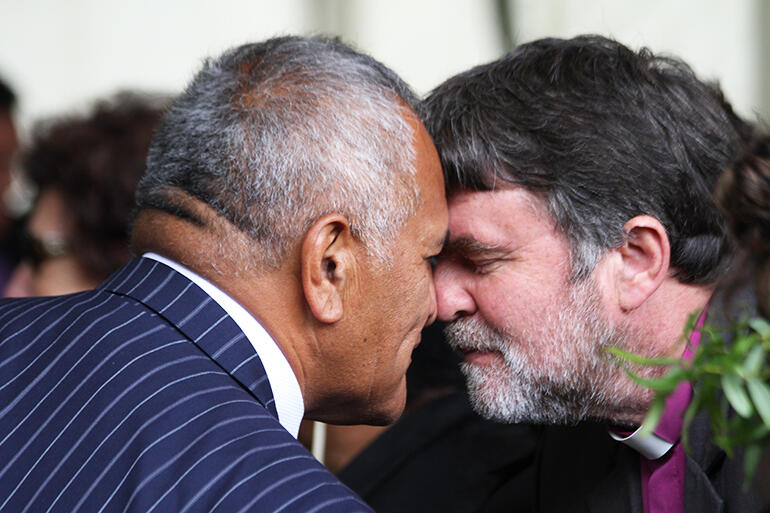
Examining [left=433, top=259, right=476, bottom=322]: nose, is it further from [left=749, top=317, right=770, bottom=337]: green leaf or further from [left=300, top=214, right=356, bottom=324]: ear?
[left=749, top=317, right=770, bottom=337]: green leaf

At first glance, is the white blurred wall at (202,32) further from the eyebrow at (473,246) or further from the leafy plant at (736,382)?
the leafy plant at (736,382)

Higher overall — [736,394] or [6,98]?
[736,394]

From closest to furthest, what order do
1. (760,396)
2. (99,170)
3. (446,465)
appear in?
(760,396), (446,465), (99,170)

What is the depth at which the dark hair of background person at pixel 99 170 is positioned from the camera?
9.04ft

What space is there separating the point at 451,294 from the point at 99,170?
1.24 metres

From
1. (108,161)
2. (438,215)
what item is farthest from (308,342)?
(108,161)

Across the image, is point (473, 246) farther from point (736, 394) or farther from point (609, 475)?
point (736, 394)

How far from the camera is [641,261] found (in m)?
1.96

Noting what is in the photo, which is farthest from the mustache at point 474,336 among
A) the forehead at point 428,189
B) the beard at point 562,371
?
the forehead at point 428,189

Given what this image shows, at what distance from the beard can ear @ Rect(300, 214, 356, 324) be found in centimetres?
44

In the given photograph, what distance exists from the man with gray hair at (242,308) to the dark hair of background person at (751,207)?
0.62 metres

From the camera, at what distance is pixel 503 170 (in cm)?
198

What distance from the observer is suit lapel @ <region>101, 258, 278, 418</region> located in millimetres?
1587

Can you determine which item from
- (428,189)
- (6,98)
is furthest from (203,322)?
(6,98)
